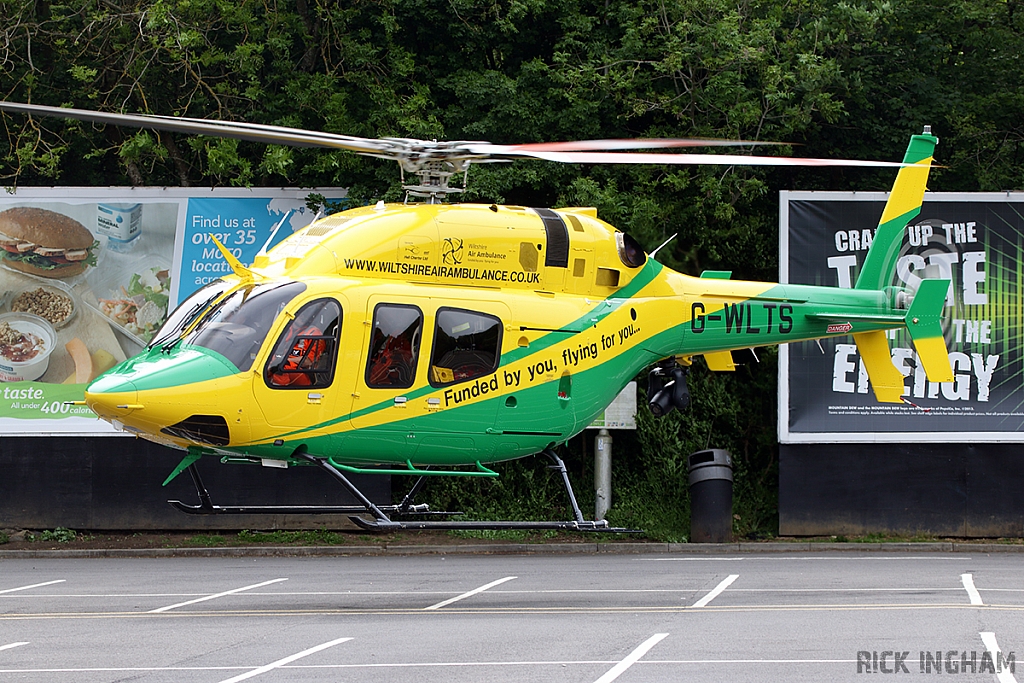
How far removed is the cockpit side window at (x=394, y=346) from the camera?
1048 centimetres

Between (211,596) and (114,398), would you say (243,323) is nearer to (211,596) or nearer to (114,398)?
(114,398)

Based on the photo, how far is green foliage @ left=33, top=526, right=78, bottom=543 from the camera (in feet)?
61.9

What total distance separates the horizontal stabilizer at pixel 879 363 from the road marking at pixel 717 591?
118 inches

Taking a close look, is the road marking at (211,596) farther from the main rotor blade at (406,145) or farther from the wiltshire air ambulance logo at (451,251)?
the main rotor blade at (406,145)

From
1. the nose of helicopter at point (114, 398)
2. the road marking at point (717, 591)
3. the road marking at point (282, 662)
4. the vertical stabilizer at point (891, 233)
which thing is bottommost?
the road marking at point (717, 591)

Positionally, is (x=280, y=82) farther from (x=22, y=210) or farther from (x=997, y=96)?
(x=997, y=96)

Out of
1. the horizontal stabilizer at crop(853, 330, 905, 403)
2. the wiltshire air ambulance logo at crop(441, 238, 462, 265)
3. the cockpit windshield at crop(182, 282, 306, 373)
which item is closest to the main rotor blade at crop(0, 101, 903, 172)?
the wiltshire air ambulance logo at crop(441, 238, 462, 265)

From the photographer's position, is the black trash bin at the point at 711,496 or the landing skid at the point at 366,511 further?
the black trash bin at the point at 711,496

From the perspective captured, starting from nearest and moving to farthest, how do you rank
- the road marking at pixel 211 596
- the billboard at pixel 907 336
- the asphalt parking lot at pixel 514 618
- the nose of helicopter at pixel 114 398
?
the asphalt parking lot at pixel 514 618, the nose of helicopter at pixel 114 398, the road marking at pixel 211 596, the billboard at pixel 907 336

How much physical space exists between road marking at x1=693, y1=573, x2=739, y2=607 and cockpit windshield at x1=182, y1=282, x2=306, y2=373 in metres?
5.82

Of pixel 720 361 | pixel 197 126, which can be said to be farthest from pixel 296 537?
pixel 197 126

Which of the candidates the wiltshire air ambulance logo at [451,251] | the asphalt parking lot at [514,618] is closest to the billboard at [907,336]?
the asphalt parking lot at [514,618]

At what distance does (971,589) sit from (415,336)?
7.89 meters

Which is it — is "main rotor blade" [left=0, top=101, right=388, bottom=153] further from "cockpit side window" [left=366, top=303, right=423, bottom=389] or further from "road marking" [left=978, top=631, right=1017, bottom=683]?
"road marking" [left=978, top=631, right=1017, bottom=683]
